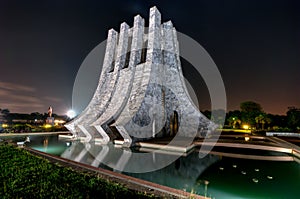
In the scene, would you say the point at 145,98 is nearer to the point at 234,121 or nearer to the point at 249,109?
the point at 234,121

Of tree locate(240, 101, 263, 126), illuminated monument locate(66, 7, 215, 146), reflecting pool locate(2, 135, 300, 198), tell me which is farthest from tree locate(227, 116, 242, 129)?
reflecting pool locate(2, 135, 300, 198)

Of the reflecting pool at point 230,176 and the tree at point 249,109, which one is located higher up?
the tree at point 249,109

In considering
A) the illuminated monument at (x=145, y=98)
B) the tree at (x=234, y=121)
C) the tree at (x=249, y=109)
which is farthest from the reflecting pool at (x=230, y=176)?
the tree at (x=234, y=121)

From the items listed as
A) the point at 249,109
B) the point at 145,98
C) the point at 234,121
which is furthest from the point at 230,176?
the point at 249,109

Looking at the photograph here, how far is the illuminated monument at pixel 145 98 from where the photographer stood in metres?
10.6

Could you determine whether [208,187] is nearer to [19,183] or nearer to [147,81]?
[19,183]

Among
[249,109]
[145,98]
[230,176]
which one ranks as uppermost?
[249,109]

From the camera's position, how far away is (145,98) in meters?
11.0

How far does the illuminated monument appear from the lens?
10.6 m

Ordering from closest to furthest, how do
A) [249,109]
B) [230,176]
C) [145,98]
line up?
[230,176] → [145,98] → [249,109]

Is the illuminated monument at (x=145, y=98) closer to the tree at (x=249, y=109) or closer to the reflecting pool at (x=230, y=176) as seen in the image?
the reflecting pool at (x=230, y=176)

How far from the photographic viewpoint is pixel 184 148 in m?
7.48

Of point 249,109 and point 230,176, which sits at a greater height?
point 249,109

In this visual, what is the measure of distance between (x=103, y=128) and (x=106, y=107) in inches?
118
